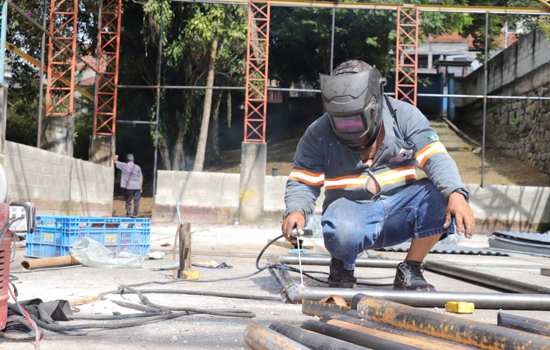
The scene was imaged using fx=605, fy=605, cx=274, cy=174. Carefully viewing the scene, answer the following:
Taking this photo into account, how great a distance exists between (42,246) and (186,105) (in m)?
15.9

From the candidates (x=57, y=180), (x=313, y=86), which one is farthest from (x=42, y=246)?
(x=313, y=86)

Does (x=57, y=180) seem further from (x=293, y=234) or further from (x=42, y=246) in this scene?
(x=293, y=234)

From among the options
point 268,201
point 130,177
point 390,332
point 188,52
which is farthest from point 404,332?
point 188,52

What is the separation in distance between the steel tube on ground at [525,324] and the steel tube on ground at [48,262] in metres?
3.83

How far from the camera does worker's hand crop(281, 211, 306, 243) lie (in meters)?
3.46

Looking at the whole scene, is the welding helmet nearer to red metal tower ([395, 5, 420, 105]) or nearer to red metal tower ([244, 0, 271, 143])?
red metal tower ([395, 5, 420, 105])

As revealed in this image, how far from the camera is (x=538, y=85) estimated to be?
65.6 feet

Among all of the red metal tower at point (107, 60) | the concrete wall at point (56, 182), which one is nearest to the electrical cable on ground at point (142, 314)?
the concrete wall at point (56, 182)

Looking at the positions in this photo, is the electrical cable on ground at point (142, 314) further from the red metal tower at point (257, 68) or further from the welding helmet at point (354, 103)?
the red metal tower at point (257, 68)

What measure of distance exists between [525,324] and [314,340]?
0.78 m

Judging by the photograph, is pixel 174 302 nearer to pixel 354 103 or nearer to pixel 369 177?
pixel 369 177

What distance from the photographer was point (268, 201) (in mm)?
16203

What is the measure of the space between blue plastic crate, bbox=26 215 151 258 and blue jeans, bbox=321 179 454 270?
3098mm

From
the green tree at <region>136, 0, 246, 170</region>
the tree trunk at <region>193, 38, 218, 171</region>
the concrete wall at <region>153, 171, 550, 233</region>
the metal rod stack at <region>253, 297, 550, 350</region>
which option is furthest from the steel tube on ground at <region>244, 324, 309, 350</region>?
the tree trunk at <region>193, 38, 218, 171</region>
